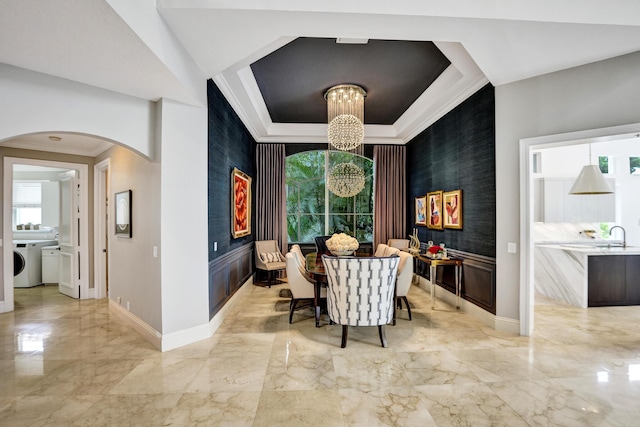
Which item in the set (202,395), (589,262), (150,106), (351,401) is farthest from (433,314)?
(150,106)

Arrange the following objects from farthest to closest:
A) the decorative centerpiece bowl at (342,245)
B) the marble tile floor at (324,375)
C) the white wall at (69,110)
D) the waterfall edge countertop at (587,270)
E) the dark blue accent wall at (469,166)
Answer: the waterfall edge countertop at (587,270), the decorative centerpiece bowl at (342,245), the dark blue accent wall at (469,166), the white wall at (69,110), the marble tile floor at (324,375)

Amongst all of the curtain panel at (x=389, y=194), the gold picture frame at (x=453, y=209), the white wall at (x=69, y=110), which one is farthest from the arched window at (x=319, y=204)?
the white wall at (x=69, y=110)

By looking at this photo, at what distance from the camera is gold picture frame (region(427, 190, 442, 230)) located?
15.1ft

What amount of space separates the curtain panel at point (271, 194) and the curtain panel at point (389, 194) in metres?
2.04

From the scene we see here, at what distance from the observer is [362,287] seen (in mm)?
2789

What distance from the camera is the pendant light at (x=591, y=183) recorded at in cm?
423

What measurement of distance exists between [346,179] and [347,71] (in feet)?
5.59

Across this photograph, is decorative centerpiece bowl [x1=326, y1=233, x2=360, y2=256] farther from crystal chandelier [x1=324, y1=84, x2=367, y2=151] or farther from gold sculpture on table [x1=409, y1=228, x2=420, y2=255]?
crystal chandelier [x1=324, y1=84, x2=367, y2=151]

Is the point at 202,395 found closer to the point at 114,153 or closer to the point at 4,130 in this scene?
the point at 4,130

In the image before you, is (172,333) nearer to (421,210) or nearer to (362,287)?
(362,287)

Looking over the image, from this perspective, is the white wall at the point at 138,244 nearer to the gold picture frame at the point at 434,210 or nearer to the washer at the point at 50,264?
the washer at the point at 50,264

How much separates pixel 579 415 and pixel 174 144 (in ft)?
13.4

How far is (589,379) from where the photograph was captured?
7.57 ft

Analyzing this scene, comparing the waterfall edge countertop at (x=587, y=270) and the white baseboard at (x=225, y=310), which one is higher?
the waterfall edge countertop at (x=587, y=270)
